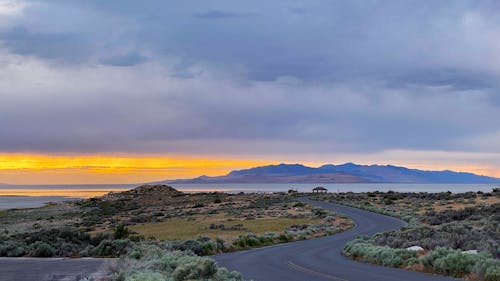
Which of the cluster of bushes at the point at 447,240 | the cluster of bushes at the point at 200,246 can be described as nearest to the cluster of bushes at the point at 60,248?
the cluster of bushes at the point at 200,246

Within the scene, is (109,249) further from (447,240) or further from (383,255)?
(447,240)

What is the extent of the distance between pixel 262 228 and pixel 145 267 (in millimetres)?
37419

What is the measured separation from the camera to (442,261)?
22.5 m

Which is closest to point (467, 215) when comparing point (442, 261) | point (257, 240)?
point (257, 240)

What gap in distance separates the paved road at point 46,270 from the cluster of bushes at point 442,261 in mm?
11796

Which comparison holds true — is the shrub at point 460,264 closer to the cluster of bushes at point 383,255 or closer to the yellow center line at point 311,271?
the cluster of bushes at point 383,255

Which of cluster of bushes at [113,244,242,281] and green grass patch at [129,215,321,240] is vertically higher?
cluster of bushes at [113,244,242,281]

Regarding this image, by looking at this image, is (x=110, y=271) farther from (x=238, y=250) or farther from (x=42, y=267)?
(x=238, y=250)

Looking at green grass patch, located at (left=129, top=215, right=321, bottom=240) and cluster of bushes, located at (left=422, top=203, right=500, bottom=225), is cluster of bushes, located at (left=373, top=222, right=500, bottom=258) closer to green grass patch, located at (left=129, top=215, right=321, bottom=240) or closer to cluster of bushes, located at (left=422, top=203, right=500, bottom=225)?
cluster of bushes, located at (left=422, top=203, right=500, bottom=225)

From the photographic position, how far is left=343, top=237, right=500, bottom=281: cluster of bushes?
20.4 m

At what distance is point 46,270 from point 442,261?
13654mm

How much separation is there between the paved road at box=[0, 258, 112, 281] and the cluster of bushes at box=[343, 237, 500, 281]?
1180 cm

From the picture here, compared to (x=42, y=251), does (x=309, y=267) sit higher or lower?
lower

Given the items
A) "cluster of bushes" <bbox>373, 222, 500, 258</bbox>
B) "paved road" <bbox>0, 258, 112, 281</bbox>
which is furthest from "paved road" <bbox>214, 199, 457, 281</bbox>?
"paved road" <bbox>0, 258, 112, 281</bbox>
